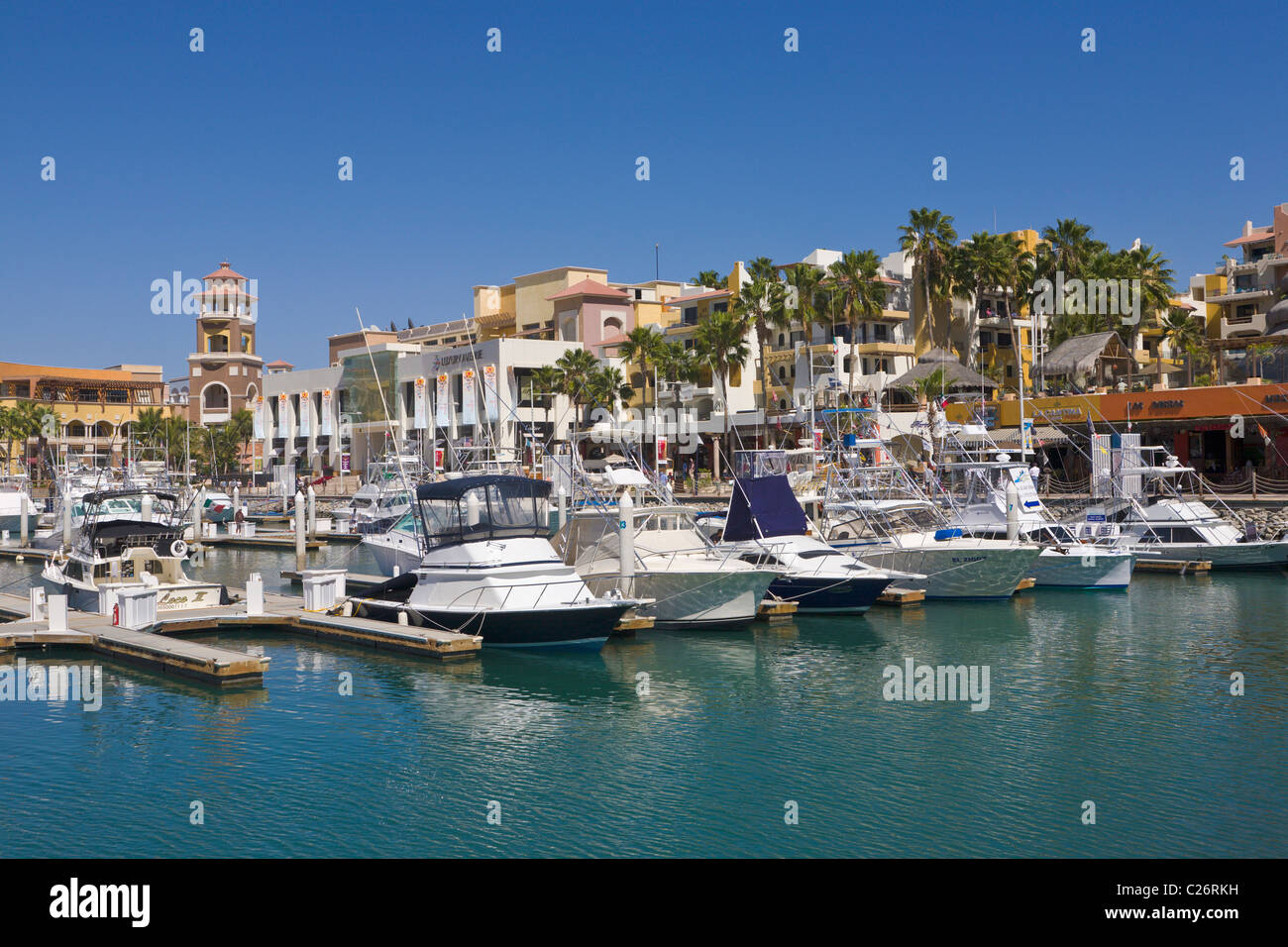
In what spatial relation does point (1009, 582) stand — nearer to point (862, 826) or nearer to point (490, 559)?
point (490, 559)

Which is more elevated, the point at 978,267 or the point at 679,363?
the point at 978,267

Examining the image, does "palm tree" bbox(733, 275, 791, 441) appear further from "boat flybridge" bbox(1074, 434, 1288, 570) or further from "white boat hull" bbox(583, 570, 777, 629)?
"white boat hull" bbox(583, 570, 777, 629)

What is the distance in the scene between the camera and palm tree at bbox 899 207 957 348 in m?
80.6

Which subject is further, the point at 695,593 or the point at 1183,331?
the point at 1183,331

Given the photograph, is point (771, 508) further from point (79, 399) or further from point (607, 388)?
point (79, 399)

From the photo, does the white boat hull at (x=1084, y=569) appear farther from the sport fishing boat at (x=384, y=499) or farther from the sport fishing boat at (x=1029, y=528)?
the sport fishing boat at (x=384, y=499)

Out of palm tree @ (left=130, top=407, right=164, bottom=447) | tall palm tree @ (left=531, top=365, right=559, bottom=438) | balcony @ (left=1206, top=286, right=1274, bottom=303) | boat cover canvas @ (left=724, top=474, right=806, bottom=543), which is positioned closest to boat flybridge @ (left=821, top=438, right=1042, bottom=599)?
boat cover canvas @ (left=724, top=474, right=806, bottom=543)

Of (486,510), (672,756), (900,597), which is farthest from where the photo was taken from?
(900,597)

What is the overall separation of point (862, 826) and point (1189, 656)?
1611cm

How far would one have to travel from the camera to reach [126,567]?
36.7m

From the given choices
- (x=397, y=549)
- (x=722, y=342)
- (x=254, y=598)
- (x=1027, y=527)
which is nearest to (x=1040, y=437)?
(x=722, y=342)

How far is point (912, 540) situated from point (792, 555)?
5859mm
